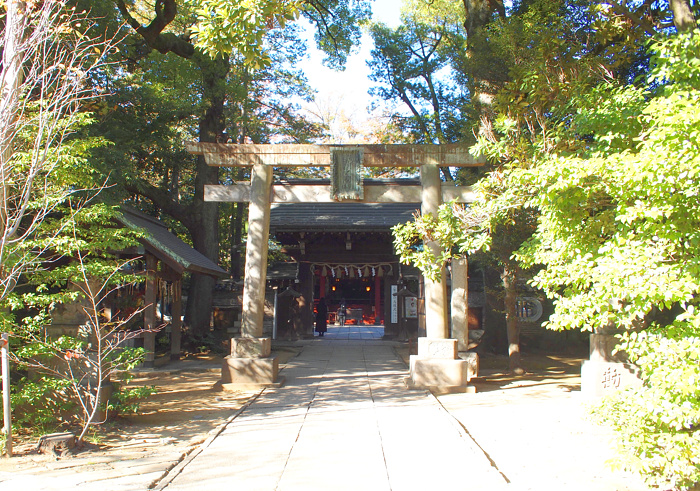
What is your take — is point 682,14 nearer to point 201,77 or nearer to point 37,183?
point 37,183

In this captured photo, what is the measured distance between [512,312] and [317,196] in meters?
5.20

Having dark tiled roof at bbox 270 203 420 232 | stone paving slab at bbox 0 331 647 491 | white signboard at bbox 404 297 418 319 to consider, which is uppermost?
dark tiled roof at bbox 270 203 420 232

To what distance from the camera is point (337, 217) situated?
19062 millimetres

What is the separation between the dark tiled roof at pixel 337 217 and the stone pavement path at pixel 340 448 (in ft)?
29.4

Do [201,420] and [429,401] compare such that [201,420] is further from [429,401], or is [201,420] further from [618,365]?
[618,365]

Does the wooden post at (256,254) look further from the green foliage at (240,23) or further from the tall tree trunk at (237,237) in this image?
the tall tree trunk at (237,237)

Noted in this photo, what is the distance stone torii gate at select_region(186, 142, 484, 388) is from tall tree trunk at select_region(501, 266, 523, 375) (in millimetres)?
2328

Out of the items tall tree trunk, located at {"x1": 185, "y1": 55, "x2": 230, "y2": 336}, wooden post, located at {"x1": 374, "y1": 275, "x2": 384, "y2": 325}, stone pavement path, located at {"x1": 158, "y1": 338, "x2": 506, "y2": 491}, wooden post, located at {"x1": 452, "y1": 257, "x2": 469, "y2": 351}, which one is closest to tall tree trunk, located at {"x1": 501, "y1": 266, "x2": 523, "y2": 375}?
wooden post, located at {"x1": 452, "y1": 257, "x2": 469, "y2": 351}

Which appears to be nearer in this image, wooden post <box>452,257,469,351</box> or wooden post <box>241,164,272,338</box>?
wooden post <box>241,164,272,338</box>

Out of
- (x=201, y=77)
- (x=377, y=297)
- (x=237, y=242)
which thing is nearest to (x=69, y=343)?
(x=201, y=77)

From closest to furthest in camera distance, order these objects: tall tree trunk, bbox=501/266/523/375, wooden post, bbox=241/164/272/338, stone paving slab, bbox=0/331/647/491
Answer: stone paving slab, bbox=0/331/647/491
wooden post, bbox=241/164/272/338
tall tree trunk, bbox=501/266/523/375

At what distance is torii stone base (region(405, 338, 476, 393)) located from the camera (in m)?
9.42

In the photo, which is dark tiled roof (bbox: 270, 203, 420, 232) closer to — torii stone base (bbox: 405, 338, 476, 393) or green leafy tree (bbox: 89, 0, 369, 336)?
green leafy tree (bbox: 89, 0, 369, 336)

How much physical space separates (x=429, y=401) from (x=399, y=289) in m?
11.3
